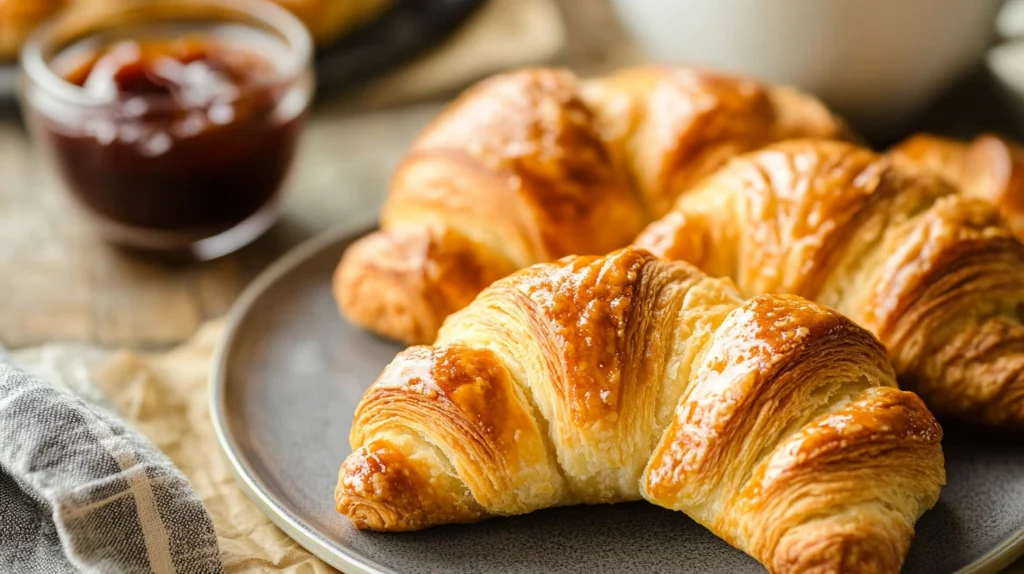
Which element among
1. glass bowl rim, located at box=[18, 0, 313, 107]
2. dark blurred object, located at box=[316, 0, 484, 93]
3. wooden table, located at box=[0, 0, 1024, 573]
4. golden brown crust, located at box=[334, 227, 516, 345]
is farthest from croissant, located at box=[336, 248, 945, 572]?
dark blurred object, located at box=[316, 0, 484, 93]

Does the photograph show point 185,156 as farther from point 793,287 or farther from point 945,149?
point 945,149

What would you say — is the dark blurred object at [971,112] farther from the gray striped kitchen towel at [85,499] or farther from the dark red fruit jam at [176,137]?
the gray striped kitchen towel at [85,499]

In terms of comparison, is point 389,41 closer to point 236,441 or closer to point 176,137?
point 176,137

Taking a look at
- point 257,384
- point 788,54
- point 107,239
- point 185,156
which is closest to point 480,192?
point 257,384

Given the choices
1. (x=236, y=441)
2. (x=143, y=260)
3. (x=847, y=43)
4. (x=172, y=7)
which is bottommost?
(x=143, y=260)

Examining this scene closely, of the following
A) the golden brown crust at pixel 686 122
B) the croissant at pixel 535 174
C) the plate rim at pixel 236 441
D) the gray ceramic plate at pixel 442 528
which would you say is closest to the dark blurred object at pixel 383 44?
the plate rim at pixel 236 441

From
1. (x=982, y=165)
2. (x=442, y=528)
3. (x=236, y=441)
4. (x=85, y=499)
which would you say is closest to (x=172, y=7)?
(x=236, y=441)

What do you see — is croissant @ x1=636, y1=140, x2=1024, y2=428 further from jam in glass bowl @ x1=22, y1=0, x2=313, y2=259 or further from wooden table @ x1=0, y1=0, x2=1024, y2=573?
jam in glass bowl @ x1=22, y1=0, x2=313, y2=259
